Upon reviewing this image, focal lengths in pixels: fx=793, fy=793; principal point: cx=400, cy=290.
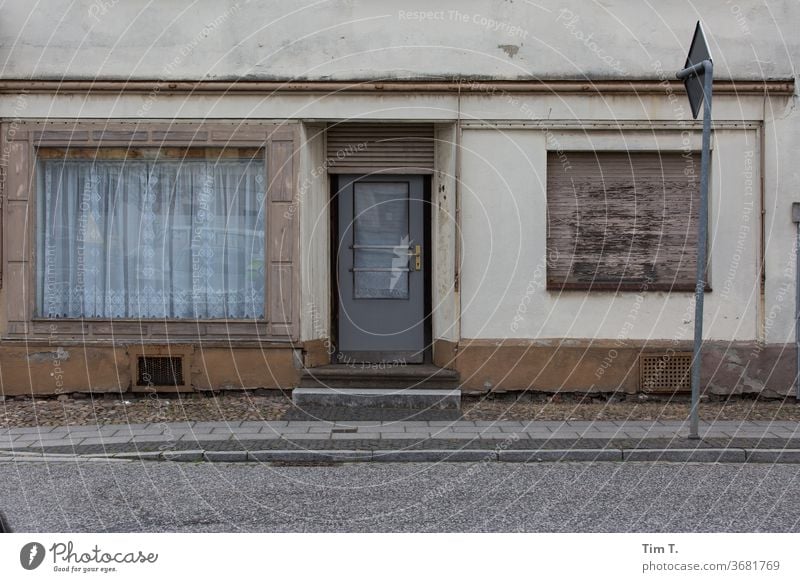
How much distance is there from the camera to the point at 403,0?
388 inches

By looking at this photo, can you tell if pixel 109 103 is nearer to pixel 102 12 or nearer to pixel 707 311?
pixel 102 12

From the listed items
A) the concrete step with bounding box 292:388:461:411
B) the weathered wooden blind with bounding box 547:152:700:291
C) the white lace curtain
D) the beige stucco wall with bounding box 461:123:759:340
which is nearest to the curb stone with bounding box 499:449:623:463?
the concrete step with bounding box 292:388:461:411

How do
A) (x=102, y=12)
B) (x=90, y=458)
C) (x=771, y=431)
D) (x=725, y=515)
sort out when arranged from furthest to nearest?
1. (x=102, y=12)
2. (x=771, y=431)
3. (x=90, y=458)
4. (x=725, y=515)

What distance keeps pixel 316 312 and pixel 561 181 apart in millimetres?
3530

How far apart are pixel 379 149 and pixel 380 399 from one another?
3.26 m

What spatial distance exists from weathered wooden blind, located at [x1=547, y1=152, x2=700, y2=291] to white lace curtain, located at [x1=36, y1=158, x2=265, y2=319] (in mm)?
3821

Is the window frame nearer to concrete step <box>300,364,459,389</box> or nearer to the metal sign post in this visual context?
concrete step <box>300,364,459,389</box>

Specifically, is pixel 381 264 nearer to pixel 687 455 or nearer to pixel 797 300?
pixel 687 455

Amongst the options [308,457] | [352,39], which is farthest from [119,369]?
[352,39]

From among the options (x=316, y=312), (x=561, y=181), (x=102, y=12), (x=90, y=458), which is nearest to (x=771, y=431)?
(x=561, y=181)

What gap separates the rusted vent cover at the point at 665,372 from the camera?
386 inches

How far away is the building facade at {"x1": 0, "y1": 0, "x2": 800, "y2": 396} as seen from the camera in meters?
9.80

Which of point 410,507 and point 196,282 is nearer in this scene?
point 410,507

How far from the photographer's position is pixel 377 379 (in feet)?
31.9
